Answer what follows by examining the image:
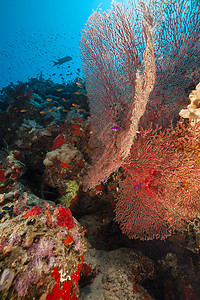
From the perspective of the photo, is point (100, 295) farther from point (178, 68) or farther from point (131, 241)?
point (178, 68)

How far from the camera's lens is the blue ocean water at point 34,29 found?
7462cm

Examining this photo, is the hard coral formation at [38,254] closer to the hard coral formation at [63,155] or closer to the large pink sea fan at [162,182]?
the large pink sea fan at [162,182]

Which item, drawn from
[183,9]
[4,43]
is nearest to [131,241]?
[183,9]

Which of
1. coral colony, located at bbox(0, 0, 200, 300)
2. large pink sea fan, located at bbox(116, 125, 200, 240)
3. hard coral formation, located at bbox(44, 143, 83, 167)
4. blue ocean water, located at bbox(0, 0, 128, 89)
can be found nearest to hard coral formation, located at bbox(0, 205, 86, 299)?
coral colony, located at bbox(0, 0, 200, 300)

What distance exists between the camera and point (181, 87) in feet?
12.0

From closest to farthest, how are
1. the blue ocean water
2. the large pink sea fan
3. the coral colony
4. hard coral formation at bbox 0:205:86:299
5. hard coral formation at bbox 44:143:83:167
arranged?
hard coral formation at bbox 0:205:86:299 → the coral colony → the large pink sea fan → hard coral formation at bbox 44:143:83:167 → the blue ocean water

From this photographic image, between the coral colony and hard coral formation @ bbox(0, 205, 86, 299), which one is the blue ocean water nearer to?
the coral colony

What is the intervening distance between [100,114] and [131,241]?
357 cm

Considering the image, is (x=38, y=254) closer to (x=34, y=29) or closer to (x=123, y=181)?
(x=123, y=181)

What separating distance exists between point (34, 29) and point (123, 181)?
378 feet

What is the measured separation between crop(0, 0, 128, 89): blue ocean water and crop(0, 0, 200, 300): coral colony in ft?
239

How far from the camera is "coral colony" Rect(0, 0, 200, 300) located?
5.35 ft

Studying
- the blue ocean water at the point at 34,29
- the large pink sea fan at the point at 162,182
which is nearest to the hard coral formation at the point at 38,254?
the large pink sea fan at the point at 162,182

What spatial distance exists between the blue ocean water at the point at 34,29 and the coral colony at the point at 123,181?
7279 cm
